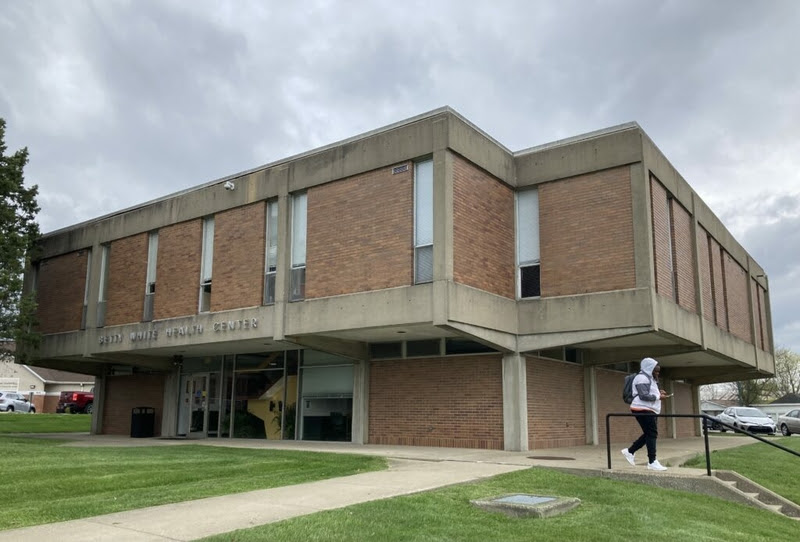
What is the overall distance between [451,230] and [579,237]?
3.59 meters

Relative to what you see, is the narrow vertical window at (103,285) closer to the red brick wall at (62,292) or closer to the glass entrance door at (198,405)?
the red brick wall at (62,292)

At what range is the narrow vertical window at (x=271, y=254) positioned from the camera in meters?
20.1

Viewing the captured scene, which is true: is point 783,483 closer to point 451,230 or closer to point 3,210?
point 451,230

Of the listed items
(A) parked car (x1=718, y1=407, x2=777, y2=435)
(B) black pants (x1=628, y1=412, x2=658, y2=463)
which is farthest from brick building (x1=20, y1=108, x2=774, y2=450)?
(A) parked car (x1=718, y1=407, x2=777, y2=435)

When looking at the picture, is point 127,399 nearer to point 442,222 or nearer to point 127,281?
point 127,281

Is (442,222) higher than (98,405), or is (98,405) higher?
(442,222)

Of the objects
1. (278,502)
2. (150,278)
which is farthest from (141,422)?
(278,502)

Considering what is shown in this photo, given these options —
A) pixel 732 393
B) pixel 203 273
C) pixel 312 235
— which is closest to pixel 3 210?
pixel 203 273

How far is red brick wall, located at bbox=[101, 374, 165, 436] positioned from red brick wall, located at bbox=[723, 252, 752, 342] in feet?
67.8

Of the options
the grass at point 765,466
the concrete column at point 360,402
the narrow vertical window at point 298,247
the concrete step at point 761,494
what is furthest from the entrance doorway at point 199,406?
the concrete step at point 761,494

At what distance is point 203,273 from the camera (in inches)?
872

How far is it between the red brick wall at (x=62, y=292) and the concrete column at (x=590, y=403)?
681 inches

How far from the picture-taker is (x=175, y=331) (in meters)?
22.1

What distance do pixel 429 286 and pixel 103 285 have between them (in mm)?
14029
